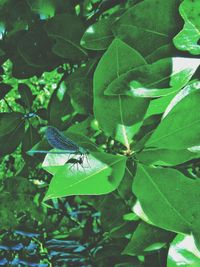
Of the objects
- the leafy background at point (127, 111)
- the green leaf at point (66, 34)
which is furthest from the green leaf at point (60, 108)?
the green leaf at point (66, 34)

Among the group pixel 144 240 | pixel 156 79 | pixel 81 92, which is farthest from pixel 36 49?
pixel 144 240

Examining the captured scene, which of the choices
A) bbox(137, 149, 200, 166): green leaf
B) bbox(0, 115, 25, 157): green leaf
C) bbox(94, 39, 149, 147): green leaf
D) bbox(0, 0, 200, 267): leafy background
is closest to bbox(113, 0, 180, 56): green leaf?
bbox(0, 0, 200, 267): leafy background

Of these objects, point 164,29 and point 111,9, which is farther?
point 111,9

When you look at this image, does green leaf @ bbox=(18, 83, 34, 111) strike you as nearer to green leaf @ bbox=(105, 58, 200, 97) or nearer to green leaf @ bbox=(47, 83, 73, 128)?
green leaf @ bbox=(47, 83, 73, 128)

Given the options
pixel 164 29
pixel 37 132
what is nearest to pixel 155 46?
pixel 164 29

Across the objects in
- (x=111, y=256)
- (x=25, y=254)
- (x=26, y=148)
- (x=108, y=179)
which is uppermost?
(x=108, y=179)

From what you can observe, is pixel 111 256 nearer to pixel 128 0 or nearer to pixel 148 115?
pixel 148 115

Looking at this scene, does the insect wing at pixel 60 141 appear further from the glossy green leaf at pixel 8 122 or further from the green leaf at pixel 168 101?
the glossy green leaf at pixel 8 122
